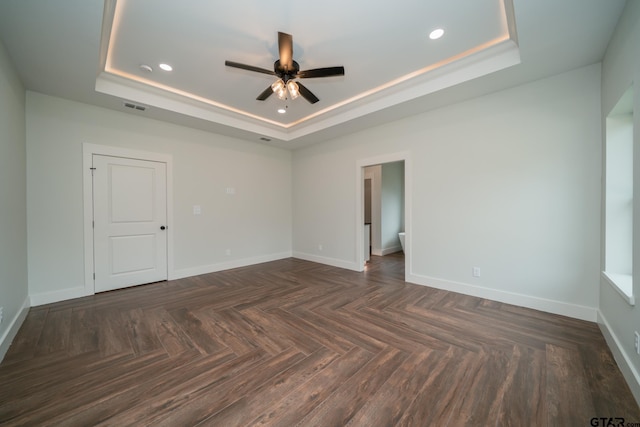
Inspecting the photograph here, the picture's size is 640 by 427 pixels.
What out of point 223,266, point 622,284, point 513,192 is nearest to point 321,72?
point 513,192

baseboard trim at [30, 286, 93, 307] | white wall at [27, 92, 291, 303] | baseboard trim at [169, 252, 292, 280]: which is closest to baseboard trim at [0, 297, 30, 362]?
baseboard trim at [30, 286, 93, 307]

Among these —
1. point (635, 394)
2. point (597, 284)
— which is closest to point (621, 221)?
point (597, 284)

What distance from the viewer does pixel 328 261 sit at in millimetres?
5547

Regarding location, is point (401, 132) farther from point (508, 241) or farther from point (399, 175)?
point (399, 175)

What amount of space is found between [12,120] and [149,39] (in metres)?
1.67

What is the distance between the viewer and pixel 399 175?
7.15 m

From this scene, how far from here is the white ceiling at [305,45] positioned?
211 centimetres

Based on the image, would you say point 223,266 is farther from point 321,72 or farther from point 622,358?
point 622,358

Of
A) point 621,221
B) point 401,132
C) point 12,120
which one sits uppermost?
point 401,132

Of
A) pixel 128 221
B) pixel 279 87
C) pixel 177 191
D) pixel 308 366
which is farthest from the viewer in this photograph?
pixel 177 191

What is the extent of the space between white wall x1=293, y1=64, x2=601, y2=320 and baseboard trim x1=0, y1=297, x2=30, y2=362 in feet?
15.3

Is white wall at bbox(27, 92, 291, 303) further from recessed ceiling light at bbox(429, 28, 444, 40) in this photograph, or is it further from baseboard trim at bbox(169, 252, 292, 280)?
recessed ceiling light at bbox(429, 28, 444, 40)

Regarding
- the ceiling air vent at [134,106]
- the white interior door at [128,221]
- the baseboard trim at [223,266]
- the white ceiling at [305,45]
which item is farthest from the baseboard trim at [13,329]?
the ceiling air vent at [134,106]

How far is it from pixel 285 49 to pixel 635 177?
2819mm
